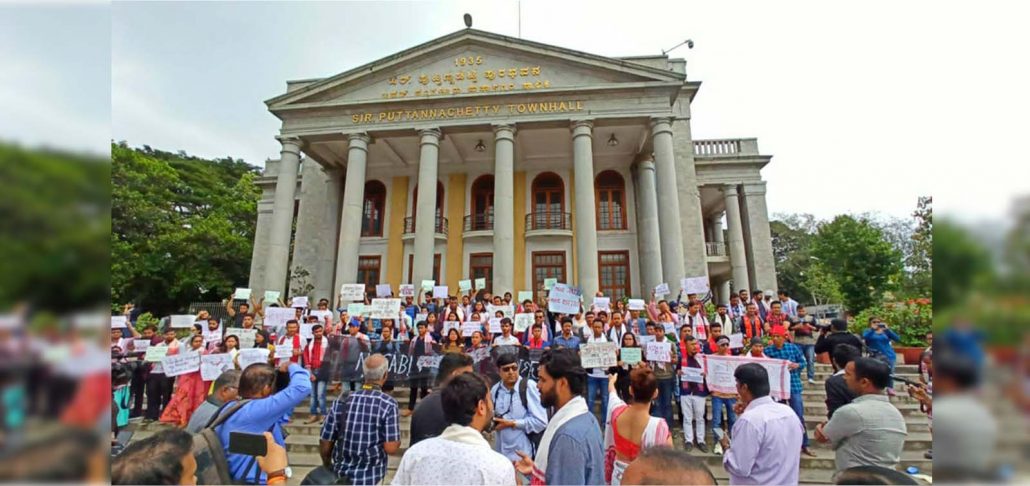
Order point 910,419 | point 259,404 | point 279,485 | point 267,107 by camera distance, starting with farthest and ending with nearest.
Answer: point 267,107, point 910,419, point 259,404, point 279,485

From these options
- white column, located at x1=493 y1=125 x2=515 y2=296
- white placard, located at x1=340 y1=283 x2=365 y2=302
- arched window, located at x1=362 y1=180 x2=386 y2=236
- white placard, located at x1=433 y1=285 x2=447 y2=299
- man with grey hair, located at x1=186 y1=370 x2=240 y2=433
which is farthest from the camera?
arched window, located at x1=362 y1=180 x2=386 y2=236

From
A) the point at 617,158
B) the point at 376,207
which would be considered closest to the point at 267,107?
the point at 376,207

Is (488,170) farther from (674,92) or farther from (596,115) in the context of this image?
(674,92)

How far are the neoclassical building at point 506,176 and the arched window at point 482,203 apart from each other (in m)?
0.06

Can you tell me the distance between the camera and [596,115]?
17.1 m

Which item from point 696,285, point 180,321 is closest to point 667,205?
point 696,285

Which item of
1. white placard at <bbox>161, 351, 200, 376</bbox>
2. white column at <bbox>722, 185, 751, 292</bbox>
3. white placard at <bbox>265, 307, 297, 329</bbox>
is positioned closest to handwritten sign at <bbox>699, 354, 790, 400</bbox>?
white placard at <bbox>161, 351, 200, 376</bbox>

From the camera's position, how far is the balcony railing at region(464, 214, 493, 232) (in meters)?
21.1

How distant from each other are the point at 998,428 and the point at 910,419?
8785mm

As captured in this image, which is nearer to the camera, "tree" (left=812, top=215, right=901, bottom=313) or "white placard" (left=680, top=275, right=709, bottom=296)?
"white placard" (left=680, top=275, right=709, bottom=296)

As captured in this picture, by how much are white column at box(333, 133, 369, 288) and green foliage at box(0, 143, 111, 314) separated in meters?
16.5

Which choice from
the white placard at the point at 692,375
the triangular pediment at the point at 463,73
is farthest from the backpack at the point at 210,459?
the triangular pediment at the point at 463,73

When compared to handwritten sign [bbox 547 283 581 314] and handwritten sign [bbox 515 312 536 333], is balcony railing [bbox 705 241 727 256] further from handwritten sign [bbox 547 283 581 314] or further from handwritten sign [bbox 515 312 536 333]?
handwritten sign [bbox 515 312 536 333]

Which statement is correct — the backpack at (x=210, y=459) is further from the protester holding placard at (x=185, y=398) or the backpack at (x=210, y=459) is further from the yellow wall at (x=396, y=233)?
the yellow wall at (x=396, y=233)
